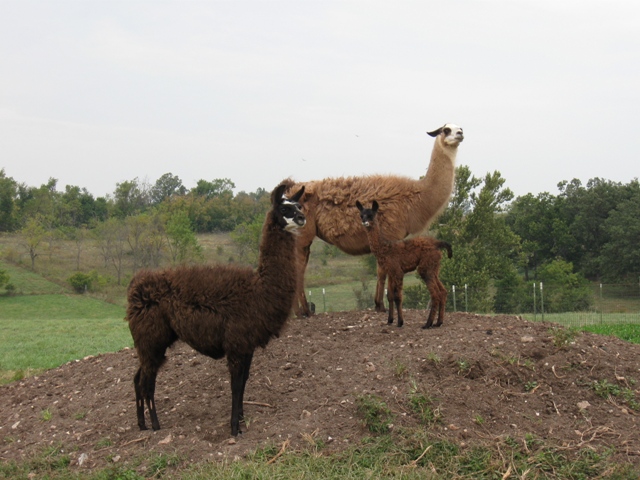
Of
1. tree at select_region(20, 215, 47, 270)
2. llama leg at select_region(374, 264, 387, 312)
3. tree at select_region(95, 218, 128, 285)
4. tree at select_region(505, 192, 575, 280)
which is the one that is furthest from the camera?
tree at select_region(20, 215, 47, 270)

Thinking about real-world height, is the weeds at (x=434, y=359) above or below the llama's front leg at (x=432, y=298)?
below

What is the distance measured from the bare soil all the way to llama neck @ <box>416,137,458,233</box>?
5.93ft

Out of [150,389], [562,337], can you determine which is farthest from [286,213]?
[562,337]

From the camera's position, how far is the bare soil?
6.39 m

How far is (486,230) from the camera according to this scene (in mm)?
35594

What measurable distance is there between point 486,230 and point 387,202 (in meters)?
27.4

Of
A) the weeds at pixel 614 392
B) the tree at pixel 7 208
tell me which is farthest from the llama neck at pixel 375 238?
the tree at pixel 7 208

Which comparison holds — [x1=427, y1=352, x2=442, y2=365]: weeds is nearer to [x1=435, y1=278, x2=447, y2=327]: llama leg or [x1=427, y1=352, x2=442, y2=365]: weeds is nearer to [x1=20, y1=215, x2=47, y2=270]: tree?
[x1=435, y1=278, x2=447, y2=327]: llama leg

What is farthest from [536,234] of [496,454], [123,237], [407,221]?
[496,454]

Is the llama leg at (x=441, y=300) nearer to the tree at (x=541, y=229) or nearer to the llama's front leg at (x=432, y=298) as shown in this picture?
the llama's front leg at (x=432, y=298)

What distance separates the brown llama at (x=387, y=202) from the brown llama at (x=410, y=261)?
0.72 metres

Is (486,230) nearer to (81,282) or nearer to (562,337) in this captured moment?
(562,337)

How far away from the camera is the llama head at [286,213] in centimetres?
Result: 652

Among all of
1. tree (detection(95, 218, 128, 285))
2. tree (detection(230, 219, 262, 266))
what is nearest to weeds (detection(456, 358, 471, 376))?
tree (detection(230, 219, 262, 266))
